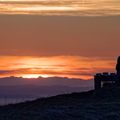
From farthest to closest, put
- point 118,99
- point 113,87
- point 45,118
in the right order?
point 113,87
point 118,99
point 45,118

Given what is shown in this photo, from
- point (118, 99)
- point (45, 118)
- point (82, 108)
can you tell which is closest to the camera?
point (45, 118)

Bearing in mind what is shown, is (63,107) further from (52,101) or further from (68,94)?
(68,94)

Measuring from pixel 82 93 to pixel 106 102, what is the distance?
6.51 meters

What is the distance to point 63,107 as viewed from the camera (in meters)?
47.0

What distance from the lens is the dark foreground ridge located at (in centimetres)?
4434

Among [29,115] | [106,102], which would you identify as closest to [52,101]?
[106,102]

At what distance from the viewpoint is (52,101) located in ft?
170

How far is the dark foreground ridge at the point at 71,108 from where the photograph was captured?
4434 cm

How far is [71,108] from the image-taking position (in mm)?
46938

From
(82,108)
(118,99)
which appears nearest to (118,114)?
(82,108)

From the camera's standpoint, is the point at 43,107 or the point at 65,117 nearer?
the point at 65,117

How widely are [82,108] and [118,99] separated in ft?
15.9

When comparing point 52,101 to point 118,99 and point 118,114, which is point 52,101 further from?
point 118,114

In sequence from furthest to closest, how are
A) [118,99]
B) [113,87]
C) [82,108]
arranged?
[113,87], [118,99], [82,108]
